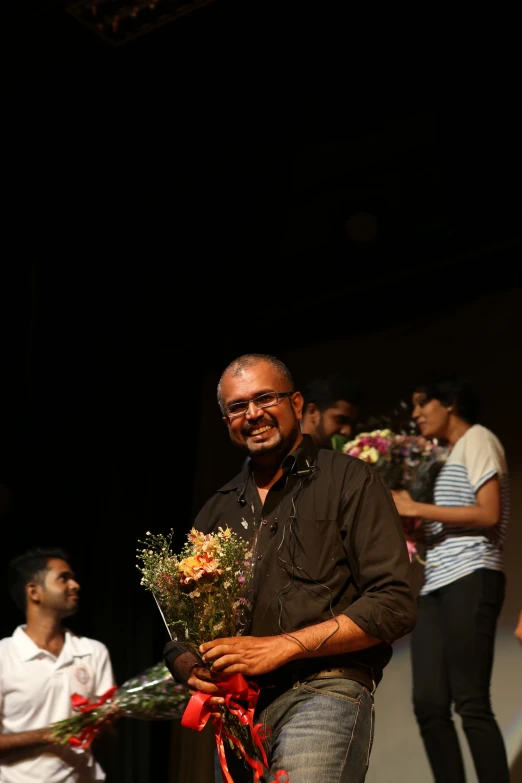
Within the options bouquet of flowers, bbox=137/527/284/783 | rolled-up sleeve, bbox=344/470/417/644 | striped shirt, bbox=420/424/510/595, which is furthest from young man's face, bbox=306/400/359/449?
bouquet of flowers, bbox=137/527/284/783

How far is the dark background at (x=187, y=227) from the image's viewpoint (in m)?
5.06

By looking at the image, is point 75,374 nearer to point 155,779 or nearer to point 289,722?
point 155,779

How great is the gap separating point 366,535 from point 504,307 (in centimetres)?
290

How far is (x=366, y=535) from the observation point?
105 inches

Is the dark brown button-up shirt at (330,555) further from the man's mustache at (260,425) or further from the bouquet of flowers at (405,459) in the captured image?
the bouquet of flowers at (405,459)

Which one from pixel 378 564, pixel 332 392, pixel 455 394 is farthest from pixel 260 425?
pixel 455 394

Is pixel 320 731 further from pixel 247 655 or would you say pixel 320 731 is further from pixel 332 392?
pixel 332 392

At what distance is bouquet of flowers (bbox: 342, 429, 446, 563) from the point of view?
4441 mm

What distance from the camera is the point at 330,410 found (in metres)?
4.62

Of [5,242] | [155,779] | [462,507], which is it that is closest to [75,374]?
[5,242]

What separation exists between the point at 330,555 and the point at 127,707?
7.06 feet

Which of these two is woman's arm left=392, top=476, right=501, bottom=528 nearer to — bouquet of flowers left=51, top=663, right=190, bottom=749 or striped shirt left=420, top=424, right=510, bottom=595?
striped shirt left=420, top=424, right=510, bottom=595

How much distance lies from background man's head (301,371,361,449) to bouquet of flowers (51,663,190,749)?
1239 millimetres

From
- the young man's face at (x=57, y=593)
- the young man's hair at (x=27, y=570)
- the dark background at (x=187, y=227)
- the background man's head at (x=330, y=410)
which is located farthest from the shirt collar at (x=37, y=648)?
the background man's head at (x=330, y=410)
